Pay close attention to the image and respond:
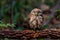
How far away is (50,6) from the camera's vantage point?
10836 mm

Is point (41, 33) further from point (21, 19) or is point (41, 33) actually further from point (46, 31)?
point (21, 19)

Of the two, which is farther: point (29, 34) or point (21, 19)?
point (21, 19)

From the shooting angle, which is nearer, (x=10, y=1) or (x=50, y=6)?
(x=10, y=1)

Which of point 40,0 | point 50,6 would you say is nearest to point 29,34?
point 40,0

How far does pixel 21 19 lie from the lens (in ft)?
26.2

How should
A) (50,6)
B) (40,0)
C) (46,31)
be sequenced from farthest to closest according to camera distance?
(50,6)
(40,0)
(46,31)

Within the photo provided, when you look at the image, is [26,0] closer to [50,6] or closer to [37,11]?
[50,6]

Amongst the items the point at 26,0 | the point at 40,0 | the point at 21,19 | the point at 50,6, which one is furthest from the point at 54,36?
the point at 50,6

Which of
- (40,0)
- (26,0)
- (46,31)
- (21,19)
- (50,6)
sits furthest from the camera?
(50,6)

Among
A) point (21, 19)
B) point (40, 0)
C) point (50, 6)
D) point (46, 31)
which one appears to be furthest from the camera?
point (50, 6)

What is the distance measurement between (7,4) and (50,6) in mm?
2848

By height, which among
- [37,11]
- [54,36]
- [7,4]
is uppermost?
[7,4]

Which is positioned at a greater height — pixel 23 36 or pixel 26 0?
pixel 26 0

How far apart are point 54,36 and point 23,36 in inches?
18.6
